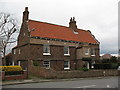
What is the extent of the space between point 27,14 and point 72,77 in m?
17.0

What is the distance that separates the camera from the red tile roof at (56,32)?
31100mm

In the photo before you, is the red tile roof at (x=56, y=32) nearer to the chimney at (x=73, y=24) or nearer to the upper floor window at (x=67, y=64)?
the chimney at (x=73, y=24)

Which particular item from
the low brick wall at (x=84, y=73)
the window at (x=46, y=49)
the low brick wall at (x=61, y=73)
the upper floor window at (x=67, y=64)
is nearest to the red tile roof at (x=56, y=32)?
the window at (x=46, y=49)

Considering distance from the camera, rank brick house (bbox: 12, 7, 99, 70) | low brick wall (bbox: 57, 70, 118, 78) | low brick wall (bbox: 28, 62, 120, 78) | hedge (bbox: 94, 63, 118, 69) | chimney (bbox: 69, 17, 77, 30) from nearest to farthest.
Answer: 1. low brick wall (bbox: 28, 62, 120, 78)
2. low brick wall (bbox: 57, 70, 118, 78)
3. brick house (bbox: 12, 7, 99, 70)
4. hedge (bbox: 94, 63, 118, 69)
5. chimney (bbox: 69, 17, 77, 30)

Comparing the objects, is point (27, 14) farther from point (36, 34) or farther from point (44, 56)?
point (44, 56)

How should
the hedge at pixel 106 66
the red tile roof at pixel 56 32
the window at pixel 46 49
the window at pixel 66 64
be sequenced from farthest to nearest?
the window at pixel 66 64
the hedge at pixel 106 66
the red tile roof at pixel 56 32
the window at pixel 46 49

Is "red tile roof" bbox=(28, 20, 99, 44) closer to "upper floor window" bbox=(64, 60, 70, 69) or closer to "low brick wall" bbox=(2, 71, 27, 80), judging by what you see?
"upper floor window" bbox=(64, 60, 70, 69)

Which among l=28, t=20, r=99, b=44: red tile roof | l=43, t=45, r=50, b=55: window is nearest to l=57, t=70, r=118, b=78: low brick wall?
l=43, t=45, r=50, b=55: window

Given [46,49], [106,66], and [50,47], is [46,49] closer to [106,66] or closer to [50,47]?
[50,47]

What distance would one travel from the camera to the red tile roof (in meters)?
31.1

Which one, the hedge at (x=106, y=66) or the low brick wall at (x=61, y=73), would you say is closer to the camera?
the low brick wall at (x=61, y=73)

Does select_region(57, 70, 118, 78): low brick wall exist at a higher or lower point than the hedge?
lower

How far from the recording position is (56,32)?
34.2m

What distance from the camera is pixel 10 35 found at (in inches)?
1315
